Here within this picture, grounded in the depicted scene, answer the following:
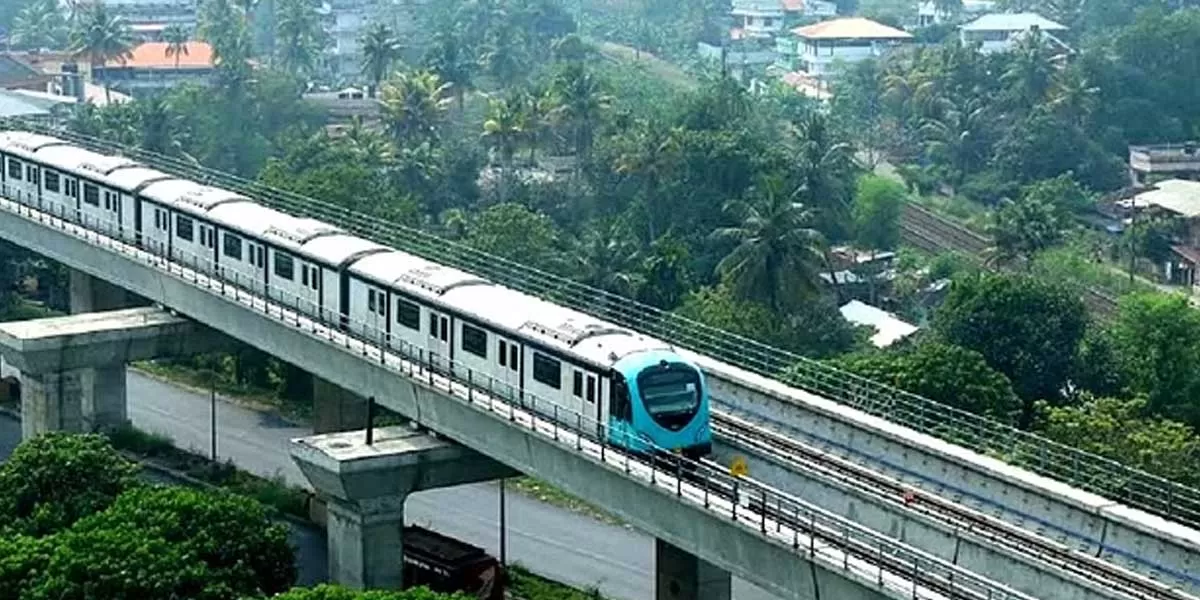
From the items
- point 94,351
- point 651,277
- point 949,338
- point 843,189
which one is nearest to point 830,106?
point 843,189

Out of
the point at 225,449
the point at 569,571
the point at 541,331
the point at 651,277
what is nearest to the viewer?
the point at 541,331

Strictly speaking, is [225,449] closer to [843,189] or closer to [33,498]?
[33,498]

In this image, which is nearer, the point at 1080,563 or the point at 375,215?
the point at 1080,563

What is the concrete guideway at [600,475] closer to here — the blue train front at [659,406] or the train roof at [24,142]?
the blue train front at [659,406]

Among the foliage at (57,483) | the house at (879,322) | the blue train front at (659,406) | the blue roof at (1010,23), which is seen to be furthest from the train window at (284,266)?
the blue roof at (1010,23)

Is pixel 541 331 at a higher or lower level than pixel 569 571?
higher

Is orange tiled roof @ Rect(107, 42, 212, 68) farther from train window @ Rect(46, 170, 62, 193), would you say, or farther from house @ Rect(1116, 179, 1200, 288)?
train window @ Rect(46, 170, 62, 193)

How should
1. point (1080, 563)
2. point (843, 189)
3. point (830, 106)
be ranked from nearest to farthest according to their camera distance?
point (1080, 563), point (843, 189), point (830, 106)
